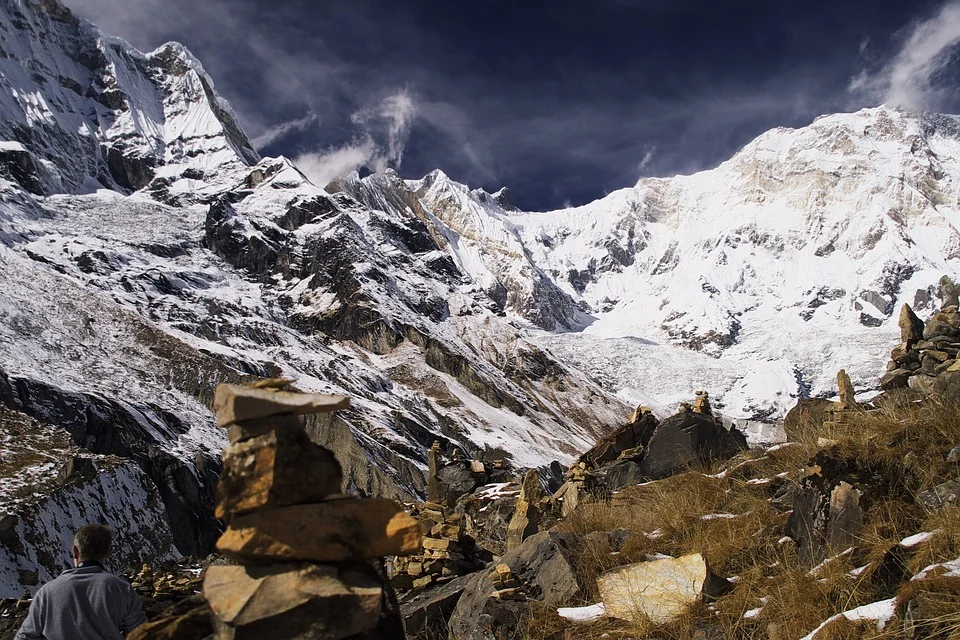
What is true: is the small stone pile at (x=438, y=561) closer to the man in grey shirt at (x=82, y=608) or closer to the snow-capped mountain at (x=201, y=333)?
the man in grey shirt at (x=82, y=608)

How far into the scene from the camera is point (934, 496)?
5.35 metres

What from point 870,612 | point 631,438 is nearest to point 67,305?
point 631,438

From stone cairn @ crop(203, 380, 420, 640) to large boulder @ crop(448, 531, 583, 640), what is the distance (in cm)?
192

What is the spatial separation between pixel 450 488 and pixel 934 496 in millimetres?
12219

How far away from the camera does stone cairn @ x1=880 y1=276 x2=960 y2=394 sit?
41.6ft

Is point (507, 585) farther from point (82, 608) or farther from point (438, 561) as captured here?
point (82, 608)

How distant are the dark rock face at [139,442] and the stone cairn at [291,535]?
32.1 m

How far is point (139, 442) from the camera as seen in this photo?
37125 mm

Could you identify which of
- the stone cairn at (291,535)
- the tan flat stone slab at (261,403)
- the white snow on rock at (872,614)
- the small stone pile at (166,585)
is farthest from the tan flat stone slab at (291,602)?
the small stone pile at (166,585)

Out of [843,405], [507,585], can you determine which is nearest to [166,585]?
[507,585]

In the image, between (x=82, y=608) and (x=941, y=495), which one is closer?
(x=82, y=608)

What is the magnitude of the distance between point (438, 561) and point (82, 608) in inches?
178

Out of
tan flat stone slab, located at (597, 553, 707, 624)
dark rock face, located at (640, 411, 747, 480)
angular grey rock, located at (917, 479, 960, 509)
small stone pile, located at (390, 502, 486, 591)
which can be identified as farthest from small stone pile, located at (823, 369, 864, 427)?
small stone pile, located at (390, 502, 486, 591)

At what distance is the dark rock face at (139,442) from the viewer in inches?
1348
